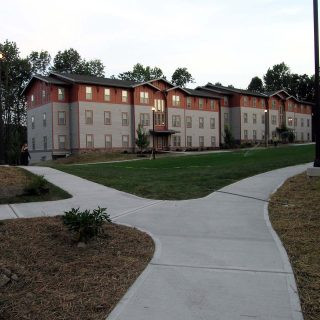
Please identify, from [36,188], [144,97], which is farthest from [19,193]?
[144,97]

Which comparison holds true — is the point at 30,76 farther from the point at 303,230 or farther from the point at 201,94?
the point at 303,230

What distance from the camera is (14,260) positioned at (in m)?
5.25

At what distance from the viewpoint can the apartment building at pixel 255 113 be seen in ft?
216

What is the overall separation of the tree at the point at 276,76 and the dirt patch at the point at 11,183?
324ft

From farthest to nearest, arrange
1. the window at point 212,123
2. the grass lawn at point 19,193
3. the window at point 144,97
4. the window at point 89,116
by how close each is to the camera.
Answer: the window at point 212,123 < the window at point 144,97 < the window at point 89,116 < the grass lawn at point 19,193

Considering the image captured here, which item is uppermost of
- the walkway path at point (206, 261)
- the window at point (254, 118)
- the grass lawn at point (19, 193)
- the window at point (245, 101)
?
the window at point (245, 101)

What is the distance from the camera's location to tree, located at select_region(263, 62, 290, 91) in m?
106

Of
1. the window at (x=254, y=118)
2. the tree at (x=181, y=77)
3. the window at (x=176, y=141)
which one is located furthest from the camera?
the tree at (x=181, y=77)

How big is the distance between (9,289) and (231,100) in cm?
6424

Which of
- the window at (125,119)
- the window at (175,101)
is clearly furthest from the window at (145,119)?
the window at (175,101)

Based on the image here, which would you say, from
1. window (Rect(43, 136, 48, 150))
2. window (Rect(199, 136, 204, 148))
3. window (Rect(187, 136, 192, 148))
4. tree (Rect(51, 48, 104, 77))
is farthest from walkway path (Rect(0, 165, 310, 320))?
tree (Rect(51, 48, 104, 77))

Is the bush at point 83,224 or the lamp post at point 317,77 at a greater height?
the lamp post at point 317,77

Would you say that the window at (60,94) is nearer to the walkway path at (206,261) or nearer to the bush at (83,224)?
the walkway path at (206,261)

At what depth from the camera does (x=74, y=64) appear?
78750 millimetres
